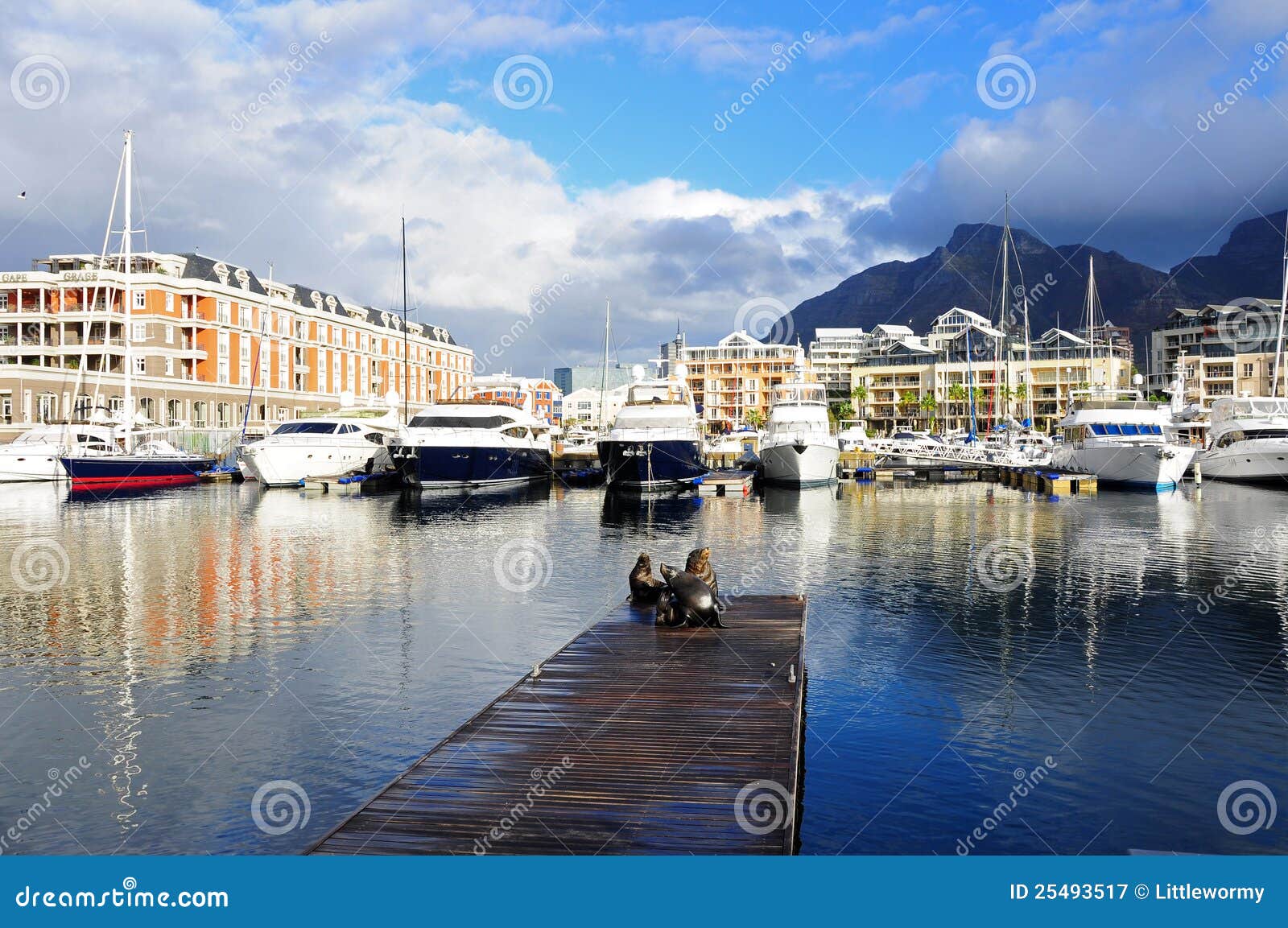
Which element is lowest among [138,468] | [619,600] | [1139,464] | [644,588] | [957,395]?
[619,600]

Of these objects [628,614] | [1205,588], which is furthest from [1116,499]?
[628,614]

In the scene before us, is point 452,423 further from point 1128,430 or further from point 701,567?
point 701,567

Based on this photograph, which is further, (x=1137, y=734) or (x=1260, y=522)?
(x=1260, y=522)

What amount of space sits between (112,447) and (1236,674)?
7311 cm

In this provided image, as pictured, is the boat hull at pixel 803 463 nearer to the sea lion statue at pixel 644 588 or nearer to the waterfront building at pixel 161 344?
the waterfront building at pixel 161 344

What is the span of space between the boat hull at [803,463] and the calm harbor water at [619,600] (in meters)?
31.2

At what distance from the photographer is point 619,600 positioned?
23.9 metres

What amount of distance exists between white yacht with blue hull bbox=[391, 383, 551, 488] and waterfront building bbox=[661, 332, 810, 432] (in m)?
116

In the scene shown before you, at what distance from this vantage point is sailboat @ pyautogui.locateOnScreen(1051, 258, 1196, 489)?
220 ft

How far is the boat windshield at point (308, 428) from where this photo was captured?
71688 mm

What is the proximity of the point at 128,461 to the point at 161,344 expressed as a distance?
1191 inches

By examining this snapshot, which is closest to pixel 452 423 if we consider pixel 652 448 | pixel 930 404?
pixel 652 448

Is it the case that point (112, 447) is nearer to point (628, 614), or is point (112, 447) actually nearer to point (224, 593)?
point (224, 593)

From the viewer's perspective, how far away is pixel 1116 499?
5791 cm
